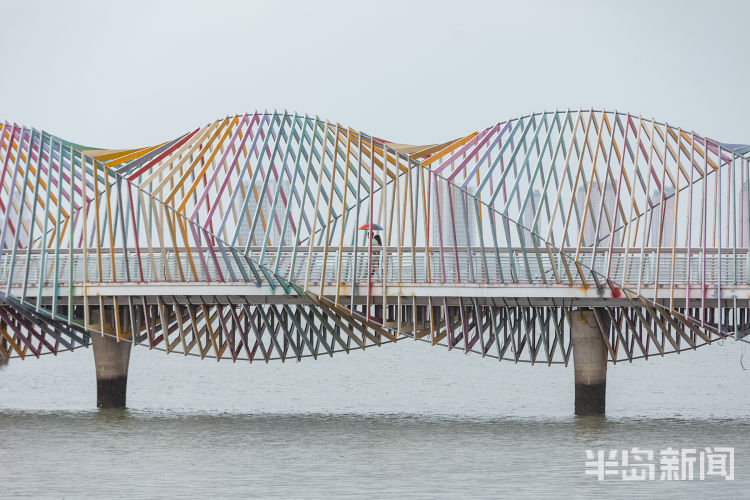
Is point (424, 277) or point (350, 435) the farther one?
point (424, 277)

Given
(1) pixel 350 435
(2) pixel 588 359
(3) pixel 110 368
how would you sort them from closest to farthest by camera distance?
(1) pixel 350 435 < (2) pixel 588 359 < (3) pixel 110 368

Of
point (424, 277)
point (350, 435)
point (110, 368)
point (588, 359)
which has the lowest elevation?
point (350, 435)

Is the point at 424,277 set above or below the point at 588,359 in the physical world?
above

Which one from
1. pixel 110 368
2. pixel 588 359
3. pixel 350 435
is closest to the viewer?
pixel 350 435

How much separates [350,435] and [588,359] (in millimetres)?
9840

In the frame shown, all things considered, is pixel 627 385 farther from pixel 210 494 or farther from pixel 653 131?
pixel 210 494

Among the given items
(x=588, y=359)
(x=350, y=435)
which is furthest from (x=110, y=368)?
(x=588, y=359)

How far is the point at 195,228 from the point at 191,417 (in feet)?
30.6

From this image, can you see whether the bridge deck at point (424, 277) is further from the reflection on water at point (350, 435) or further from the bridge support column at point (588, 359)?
the reflection on water at point (350, 435)

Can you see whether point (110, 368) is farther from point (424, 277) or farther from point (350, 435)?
point (424, 277)

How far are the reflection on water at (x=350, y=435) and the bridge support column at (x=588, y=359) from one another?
82cm

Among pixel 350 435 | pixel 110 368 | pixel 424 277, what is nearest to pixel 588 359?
pixel 424 277

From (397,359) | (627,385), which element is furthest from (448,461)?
(397,359)

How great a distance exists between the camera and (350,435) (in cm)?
5053
